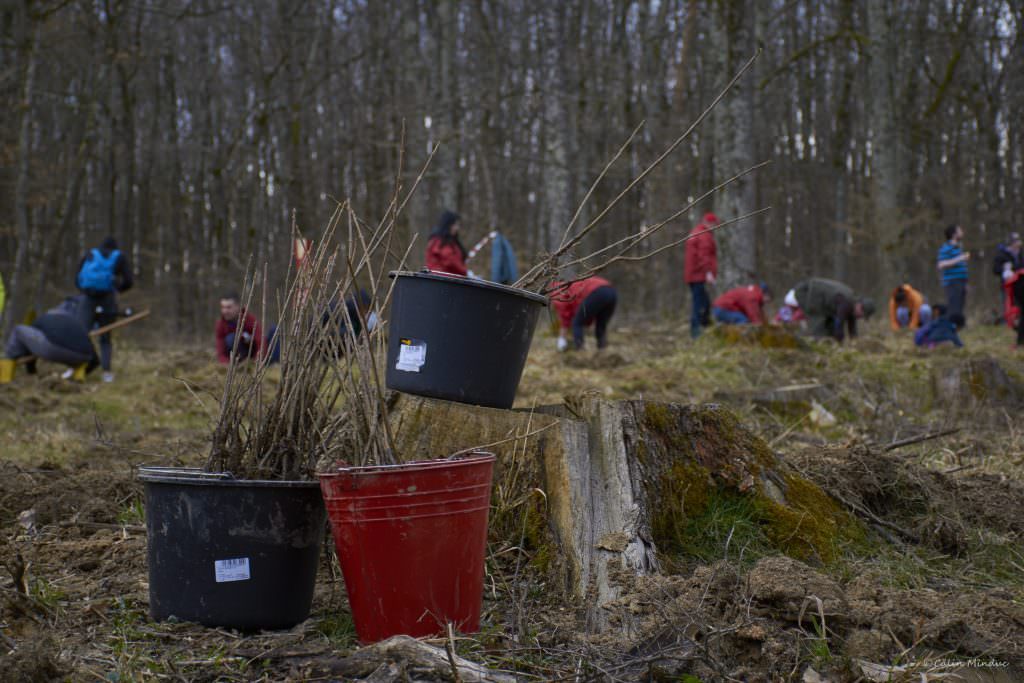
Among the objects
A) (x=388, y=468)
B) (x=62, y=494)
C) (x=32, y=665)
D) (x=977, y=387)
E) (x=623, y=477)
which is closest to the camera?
(x=32, y=665)

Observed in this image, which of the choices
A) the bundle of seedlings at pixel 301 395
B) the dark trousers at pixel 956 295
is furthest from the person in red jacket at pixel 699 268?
the bundle of seedlings at pixel 301 395

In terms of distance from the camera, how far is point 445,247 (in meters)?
9.56

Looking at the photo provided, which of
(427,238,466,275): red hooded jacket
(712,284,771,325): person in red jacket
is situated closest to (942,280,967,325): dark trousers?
(712,284,771,325): person in red jacket

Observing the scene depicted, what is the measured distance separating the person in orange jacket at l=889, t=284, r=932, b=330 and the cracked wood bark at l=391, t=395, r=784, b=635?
11.9 meters

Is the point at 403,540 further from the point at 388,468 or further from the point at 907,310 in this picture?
the point at 907,310

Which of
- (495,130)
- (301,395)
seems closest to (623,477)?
(301,395)

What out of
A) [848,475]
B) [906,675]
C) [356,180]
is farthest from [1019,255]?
[356,180]

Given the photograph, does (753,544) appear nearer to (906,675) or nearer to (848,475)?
(848,475)

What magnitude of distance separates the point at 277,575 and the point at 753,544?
5.61ft

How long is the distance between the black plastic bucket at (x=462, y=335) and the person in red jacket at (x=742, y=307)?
8344 mm

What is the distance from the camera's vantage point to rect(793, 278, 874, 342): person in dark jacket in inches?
468

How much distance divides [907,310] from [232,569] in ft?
48.8

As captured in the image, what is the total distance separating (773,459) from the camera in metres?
3.83

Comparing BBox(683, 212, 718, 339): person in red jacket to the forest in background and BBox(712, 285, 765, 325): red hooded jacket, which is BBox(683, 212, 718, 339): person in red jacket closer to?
BBox(712, 285, 765, 325): red hooded jacket
